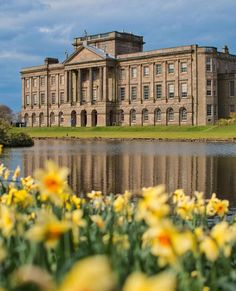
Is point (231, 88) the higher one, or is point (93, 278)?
point (231, 88)

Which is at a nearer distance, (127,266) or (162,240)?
(162,240)

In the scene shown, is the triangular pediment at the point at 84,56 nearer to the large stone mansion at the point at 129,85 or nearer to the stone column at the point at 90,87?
the large stone mansion at the point at 129,85

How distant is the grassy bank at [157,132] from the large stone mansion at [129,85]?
37.8ft

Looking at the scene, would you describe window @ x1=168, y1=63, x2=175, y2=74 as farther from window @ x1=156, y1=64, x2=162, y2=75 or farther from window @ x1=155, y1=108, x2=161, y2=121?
window @ x1=155, y1=108, x2=161, y2=121

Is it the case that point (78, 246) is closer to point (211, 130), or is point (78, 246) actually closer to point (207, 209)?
point (207, 209)

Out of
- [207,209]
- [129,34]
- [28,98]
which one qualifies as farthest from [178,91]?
[207,209]

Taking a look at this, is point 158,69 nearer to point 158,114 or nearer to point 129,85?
point 129,85

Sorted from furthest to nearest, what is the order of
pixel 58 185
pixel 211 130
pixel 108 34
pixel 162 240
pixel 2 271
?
pixel 108 34
pixel 211 130
pixel 2 271
pixel 58 185
pixel 162 240

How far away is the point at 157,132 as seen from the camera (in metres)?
83.1

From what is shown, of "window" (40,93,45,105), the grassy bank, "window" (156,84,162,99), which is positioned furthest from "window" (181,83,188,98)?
"window" (40,93,45,105)

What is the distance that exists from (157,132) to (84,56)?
3479 cm

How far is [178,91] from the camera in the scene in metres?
101

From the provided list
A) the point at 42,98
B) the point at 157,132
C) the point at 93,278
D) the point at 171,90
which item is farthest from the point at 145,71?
the point at 93,278

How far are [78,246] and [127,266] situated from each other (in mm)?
759
